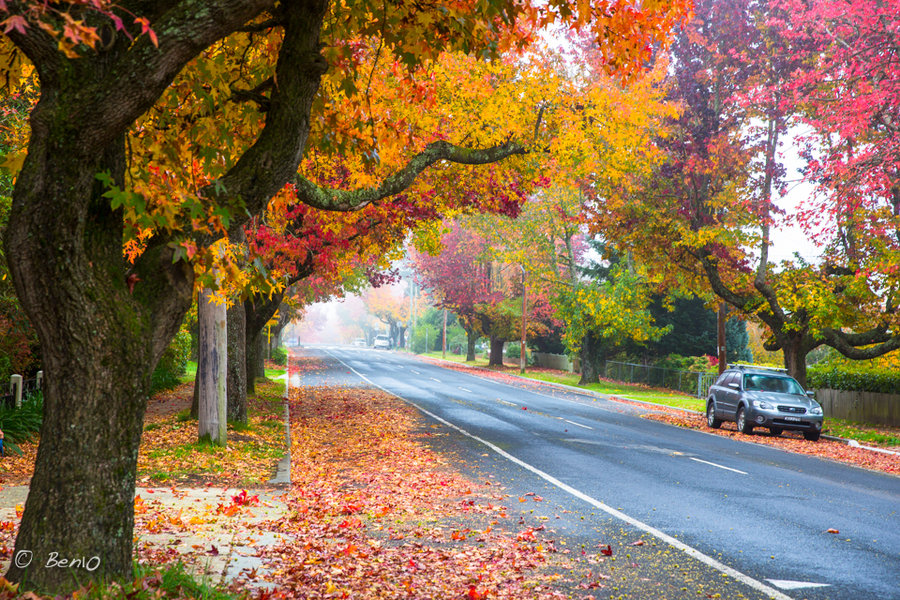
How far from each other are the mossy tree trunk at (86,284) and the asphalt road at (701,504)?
385 centimetres

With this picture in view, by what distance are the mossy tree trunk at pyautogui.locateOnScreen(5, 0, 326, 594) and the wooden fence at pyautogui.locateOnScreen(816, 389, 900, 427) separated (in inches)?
934

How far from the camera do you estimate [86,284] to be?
14.9 ft

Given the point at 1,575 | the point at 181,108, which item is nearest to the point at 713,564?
the point at 1,575

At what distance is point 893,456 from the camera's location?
16.3m

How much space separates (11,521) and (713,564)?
6.28m

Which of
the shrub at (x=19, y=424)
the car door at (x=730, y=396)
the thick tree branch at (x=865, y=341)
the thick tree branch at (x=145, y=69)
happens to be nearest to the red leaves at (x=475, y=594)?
the thick tree branch at (x=145, y=69)

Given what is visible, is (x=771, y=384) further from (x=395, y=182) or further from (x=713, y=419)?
(x=395, y=182)

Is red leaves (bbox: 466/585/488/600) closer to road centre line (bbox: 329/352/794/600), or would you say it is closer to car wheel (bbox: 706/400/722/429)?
road centre line (bbox: 329/352/794/600)

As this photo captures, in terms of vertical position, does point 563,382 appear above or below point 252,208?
below

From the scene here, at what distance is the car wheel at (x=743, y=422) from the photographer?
19453 mm

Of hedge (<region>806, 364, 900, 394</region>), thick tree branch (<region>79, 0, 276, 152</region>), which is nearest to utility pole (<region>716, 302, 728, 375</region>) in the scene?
hedge (<region>806, 364, 900, 394</region>)

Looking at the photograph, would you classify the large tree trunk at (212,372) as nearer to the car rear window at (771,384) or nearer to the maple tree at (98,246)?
the maple tree at (98,246)

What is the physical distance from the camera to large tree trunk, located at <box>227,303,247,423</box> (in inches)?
586

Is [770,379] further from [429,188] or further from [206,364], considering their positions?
[206,364]
